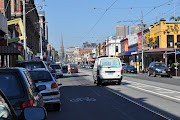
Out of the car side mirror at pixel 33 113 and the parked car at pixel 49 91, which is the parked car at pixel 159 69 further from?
the car side mirror at pixel 33 113

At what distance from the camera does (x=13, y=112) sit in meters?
3.08

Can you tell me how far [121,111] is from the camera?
9.95m

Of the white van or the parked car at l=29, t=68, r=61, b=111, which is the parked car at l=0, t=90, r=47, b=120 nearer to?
the parked car at l=29, t=68, r=61, b=111

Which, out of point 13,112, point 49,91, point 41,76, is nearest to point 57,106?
point 49,91

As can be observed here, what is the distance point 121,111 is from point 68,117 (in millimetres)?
1947

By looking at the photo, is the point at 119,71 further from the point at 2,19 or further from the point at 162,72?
the point at 162,72

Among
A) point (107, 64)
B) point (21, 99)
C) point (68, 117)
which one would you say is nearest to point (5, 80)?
point (21, 99)

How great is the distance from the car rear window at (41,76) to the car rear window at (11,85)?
5.84 metres

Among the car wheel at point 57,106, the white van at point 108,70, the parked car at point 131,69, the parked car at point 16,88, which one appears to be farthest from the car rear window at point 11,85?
the parked car at point 131,69

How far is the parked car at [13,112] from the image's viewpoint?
2898 mm

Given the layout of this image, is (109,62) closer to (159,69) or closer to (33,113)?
→ (159,69)

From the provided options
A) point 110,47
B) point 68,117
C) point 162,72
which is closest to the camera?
point 68,117

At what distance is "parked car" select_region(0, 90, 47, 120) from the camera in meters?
2.90

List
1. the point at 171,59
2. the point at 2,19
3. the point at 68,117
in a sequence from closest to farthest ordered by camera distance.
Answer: the point at 68,117, the point at 2,19, the point at 171,59
